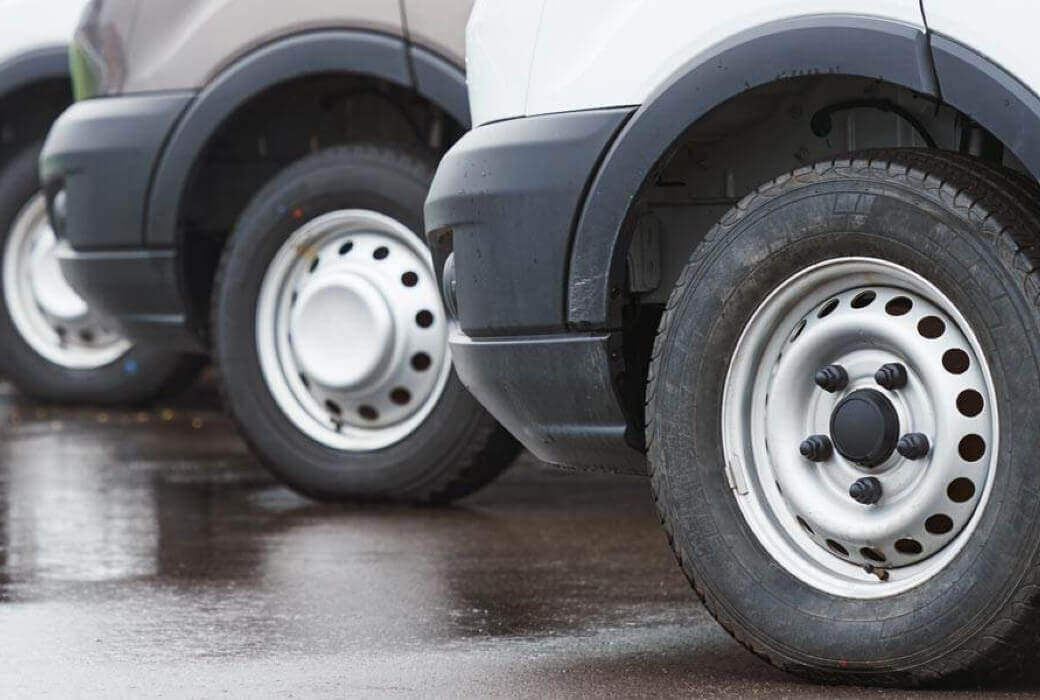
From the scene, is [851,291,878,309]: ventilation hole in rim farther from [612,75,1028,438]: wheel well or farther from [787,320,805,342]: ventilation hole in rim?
[612,75,1028,438]: wheel well

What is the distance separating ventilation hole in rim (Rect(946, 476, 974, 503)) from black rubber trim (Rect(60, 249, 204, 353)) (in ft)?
11.8

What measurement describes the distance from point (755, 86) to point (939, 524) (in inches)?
34.5

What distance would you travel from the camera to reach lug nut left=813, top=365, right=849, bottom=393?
163 inches

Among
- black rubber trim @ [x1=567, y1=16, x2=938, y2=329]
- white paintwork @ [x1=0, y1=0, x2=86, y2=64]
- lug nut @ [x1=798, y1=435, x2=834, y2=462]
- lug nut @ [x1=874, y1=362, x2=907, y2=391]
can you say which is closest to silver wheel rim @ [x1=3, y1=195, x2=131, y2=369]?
white paintwork @ [x1=0, y1=0, x2=86, y2=64]

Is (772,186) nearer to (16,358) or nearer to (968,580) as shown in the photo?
(968,580)

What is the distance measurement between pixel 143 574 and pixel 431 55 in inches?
67.6

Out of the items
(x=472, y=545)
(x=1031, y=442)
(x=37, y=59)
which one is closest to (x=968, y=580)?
(x=1031, y=442)

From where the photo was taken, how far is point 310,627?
488cm

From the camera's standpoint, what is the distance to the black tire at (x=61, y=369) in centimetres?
972

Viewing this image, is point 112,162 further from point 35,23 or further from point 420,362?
point 35,23

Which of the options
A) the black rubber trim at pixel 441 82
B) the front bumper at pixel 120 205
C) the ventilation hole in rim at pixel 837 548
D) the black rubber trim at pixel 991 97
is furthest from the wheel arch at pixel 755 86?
the front bumper at pixel 120 205

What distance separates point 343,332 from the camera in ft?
22.1

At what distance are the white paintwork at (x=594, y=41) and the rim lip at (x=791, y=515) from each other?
460mm

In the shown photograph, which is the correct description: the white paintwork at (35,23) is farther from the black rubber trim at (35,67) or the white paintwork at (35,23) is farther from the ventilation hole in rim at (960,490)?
the ventilation hole in rim at (960,490)
